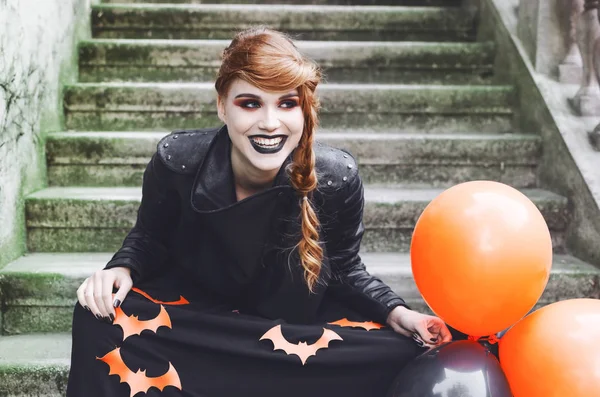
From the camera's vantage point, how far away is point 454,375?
135cm

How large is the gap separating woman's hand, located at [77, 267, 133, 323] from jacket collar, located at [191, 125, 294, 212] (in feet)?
0.95

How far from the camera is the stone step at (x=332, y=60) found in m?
3.16

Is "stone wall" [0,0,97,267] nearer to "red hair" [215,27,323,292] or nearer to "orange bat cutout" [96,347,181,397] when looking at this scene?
"orange bat cutout" [96,347,181,397]

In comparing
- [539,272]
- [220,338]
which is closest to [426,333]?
[539,272]

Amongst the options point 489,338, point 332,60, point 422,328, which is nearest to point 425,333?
point 422,328

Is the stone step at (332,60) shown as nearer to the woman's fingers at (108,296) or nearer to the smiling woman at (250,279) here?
the smiling woman at (250,279)

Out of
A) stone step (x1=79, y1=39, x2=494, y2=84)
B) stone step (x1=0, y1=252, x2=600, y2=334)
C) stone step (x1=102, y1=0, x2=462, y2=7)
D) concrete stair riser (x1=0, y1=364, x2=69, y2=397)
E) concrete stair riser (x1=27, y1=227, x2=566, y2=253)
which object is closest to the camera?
concrete stair riser (x1=0, y1=364, x2=69, y2=397)

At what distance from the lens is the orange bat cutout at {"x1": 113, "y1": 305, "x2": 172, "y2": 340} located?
1562 mm

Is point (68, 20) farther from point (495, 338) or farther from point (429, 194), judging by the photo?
point (495, 338)

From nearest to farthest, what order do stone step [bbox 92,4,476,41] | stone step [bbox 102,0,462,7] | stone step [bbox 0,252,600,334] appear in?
stone step [bbox 0,252,600,334] → stone step [bbox 92,4,476,41] → stone step [bbox 102,0,462,7]

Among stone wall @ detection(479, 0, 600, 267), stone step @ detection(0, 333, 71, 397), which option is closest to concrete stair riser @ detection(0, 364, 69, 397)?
stone step @ detection(0, 333, 71, 397)

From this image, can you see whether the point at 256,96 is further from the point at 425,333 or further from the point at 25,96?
the point at 25,96

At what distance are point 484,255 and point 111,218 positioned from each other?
1585 millimetres

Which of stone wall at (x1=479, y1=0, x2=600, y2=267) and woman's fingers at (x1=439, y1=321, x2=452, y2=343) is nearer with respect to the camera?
woman's fingers at (x1=439, y1=321, x2=452, y2=343)
